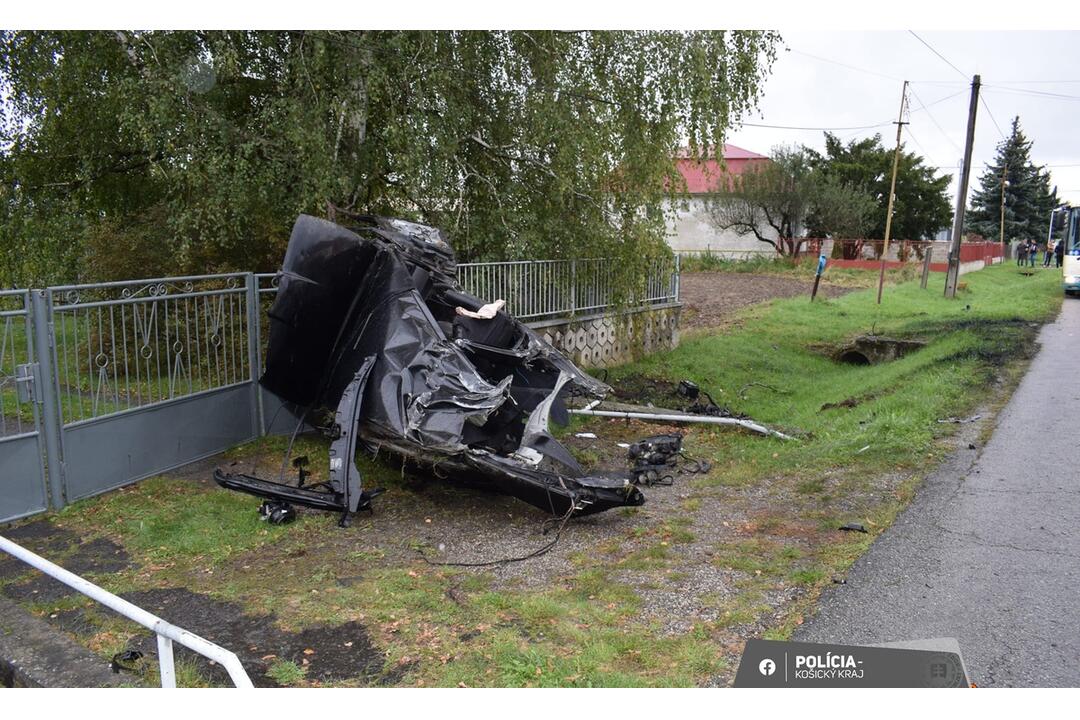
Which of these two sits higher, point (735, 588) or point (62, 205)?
point (62, 205)

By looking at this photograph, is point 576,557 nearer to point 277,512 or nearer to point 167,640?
point 277,512

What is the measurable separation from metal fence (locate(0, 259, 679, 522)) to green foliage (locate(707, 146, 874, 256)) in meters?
31.3

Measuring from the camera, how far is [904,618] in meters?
4.52

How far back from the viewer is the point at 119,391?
7.57 m

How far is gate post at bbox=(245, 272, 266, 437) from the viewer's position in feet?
27.9

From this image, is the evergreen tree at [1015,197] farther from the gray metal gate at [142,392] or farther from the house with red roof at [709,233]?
the gray metal gate at [142,392]

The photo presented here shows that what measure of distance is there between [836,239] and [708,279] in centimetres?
981

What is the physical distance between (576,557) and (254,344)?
15.0ft

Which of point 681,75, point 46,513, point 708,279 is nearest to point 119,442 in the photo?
point 46,513

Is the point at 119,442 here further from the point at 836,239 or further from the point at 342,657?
the point at 836,239

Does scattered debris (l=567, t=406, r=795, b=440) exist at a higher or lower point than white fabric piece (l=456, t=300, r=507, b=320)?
lower

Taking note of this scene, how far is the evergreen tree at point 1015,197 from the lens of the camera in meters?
53.1

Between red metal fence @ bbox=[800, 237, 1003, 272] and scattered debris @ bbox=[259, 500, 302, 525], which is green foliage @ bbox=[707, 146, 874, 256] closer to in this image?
red metal fence @ bbox=[800, 237, 1003, 272]

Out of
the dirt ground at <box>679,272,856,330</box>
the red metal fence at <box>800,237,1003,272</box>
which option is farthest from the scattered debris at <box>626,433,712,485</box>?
the red metal fence at <box>800,237,1003,272</box>
